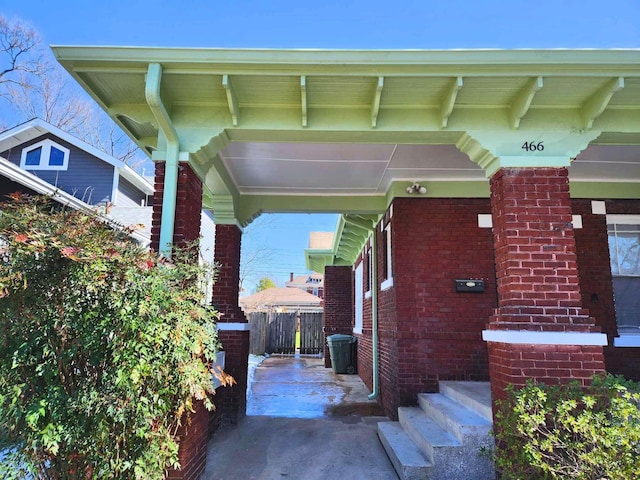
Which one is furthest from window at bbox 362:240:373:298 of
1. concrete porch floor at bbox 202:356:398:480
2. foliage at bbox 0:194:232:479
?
foliage at bbox 0:194:232:479

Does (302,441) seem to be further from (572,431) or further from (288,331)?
(288,331)

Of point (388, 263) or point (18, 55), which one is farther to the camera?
point (18, 55)

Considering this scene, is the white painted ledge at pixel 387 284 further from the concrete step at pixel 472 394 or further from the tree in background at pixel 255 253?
the tree in background at pixel 255 253

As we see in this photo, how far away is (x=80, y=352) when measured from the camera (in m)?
2.64

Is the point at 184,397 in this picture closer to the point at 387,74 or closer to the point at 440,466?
the point at 440,466

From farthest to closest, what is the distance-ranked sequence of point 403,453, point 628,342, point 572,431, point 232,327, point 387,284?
point 387,284, point 232,327, point 628,342, point 403,453, point 572,431

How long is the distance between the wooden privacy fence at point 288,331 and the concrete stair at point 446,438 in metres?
12.8

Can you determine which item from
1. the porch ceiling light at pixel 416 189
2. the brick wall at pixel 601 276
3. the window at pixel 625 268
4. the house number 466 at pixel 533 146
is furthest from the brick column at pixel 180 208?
the window at pixel 625 268

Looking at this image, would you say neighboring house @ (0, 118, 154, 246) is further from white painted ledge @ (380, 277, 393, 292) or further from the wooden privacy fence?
white painted ledge @ (380, 277, 393, 292)

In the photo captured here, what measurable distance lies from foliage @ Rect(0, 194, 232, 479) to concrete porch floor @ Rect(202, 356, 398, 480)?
6.09 feet

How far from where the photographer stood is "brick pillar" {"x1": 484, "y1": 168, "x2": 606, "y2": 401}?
3424 mm

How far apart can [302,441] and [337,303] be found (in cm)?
838

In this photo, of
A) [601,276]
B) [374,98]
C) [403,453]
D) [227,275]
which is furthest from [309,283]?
[374,98]

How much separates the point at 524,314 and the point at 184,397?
2639 mm
